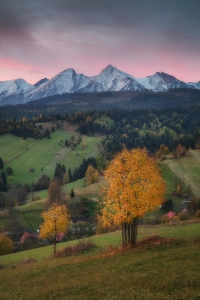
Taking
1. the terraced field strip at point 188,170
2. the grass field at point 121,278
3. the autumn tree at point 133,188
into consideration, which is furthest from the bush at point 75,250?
the terraced field strip at point 188,170

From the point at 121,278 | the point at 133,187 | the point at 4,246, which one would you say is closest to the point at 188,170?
the point at 4,246

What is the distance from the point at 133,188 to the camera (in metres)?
33.5

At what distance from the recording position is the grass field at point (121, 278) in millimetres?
18375

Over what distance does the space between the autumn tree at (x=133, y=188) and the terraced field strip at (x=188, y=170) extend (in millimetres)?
101926

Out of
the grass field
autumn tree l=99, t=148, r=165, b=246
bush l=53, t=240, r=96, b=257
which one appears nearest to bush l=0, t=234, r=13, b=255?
bush l=53, t=240, r=96, b=257

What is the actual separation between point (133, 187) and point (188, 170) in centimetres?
13327

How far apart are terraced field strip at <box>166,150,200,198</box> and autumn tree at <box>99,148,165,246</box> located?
102 metres

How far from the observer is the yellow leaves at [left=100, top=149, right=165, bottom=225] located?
110 ft

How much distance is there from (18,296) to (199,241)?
22006 millimetres

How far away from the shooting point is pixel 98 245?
157 feet

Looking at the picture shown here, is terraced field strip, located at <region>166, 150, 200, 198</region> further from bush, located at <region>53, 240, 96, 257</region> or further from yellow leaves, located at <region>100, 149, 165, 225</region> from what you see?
yellow leaves, located at <region>100, 149, 165, 225</region>

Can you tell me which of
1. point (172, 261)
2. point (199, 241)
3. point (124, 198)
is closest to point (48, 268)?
point (124, 198)

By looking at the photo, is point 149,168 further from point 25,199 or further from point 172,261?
point 25,199

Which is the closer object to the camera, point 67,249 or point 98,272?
point 98,272
